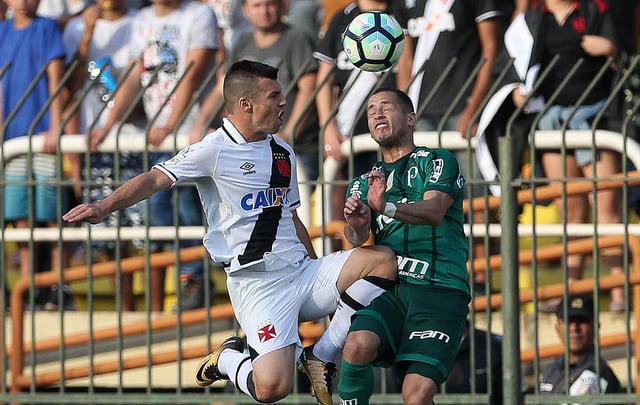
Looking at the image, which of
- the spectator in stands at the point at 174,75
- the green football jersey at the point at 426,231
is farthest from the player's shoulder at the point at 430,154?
the spectator in stands at the point at 174,75

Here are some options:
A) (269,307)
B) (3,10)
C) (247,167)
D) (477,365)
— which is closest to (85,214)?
(247,167)

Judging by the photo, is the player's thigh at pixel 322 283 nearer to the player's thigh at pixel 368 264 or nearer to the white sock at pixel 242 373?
the player's thigh at pixel 368 264

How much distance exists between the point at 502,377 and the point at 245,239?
2.37 meters

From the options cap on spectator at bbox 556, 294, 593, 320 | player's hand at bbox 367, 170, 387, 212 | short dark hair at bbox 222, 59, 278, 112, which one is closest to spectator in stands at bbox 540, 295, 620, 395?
cap on spectator at bbox 556, 294, 593, 320

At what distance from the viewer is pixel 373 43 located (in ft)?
28.3

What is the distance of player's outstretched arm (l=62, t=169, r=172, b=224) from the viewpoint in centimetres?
749

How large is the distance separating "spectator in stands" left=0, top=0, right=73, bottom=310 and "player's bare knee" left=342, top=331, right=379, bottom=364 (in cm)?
312

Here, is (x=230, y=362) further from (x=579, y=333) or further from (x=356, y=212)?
(x=579, y=333)

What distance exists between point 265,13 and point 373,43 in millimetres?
2946

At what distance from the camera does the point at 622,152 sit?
33.2 feet

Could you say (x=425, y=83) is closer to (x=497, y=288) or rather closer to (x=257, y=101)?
(x=497, y=288)

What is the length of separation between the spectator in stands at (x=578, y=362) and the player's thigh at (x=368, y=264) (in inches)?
80.7

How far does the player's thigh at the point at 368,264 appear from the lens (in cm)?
838

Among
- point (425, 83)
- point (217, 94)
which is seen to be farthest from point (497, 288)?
point (217, 94)
